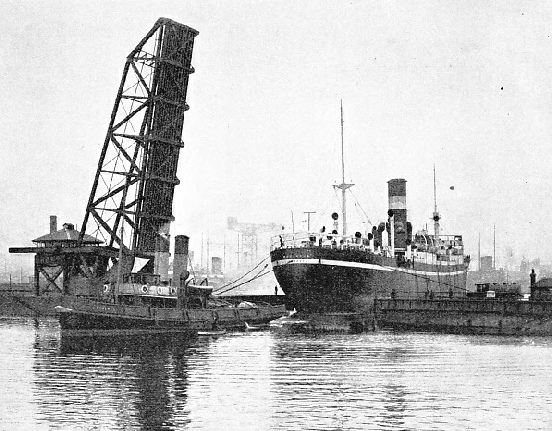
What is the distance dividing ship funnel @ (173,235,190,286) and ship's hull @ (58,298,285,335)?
1917 millimetres

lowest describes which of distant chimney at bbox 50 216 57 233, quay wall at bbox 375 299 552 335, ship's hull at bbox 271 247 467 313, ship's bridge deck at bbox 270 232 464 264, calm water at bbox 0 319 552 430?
calm water at bbox 0 319 552 430

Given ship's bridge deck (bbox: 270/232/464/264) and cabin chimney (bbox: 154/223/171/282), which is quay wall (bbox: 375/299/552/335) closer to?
ship's bridge deck (bbox: 270/232/464/264)

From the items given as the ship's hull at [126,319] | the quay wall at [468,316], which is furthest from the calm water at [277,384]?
the quay wall at [468,316]

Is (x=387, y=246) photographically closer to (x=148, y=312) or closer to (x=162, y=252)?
(x=162, y=252)

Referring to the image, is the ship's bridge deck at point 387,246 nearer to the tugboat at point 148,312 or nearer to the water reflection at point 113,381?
the tugboat at point 148,312

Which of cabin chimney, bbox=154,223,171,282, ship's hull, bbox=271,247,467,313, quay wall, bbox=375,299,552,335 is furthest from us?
ship's hull, bbox=271,247,467,313

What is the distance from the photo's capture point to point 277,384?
22531mm

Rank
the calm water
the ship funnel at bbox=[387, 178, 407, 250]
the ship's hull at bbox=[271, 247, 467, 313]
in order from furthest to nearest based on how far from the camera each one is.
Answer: the ship funnel at bbox=[387, 178, 407, 250] < the ship's hull at bbox=[271, 247, 467, 313] < the calm water

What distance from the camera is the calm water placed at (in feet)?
56.4

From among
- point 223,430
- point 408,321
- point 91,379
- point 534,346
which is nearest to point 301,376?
point 91,379

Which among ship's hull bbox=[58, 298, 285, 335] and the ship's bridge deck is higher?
the ship's bridge deck

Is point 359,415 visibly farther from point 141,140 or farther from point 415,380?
point 141,140

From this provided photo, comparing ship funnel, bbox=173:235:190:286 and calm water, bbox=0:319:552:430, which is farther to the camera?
ship funnel, bbox=173:235:190:286

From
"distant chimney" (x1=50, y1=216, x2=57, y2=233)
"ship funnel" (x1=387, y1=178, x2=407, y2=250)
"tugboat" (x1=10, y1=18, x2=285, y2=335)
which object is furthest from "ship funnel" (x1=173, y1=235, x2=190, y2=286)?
"ship funnel" (x1=387, y1=178, x2=407, y2=250)
